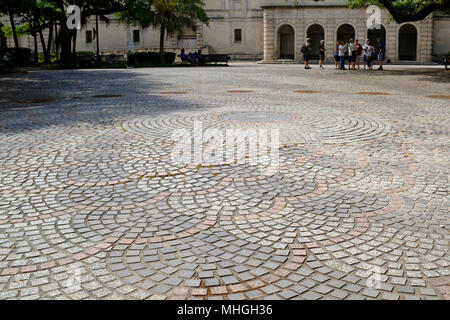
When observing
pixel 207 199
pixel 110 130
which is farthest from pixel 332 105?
pixel 207 199

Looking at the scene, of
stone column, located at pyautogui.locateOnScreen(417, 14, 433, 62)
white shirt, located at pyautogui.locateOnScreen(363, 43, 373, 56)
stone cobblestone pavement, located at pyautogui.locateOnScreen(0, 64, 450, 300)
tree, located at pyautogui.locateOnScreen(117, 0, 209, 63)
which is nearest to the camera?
stone cobblestone pavement, located at pyautogui.locateOnScreen(0, 64, 450, 300)

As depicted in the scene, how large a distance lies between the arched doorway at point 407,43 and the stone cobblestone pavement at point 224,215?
45.0 m

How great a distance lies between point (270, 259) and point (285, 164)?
255 cm

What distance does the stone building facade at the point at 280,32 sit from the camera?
154 feet

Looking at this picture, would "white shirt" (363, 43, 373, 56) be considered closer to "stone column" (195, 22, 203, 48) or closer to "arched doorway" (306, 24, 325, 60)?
"arched doorway" (306, 24, 325, 60)

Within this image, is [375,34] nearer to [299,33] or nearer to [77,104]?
[299,33]

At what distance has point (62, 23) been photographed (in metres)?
32.8

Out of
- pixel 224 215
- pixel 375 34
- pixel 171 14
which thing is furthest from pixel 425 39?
pixel 224 215

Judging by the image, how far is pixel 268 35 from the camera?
47188mm

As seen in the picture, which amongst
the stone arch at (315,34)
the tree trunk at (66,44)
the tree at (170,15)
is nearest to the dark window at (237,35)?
the stone arch at (315,34)

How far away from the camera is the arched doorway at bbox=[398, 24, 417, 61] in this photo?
1912 inches

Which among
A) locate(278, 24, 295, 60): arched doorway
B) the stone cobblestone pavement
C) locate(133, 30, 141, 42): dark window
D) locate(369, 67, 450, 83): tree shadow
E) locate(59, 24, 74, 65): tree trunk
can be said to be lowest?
the stone cobblestone pavement

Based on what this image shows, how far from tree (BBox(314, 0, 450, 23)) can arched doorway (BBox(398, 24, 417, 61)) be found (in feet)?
82.1

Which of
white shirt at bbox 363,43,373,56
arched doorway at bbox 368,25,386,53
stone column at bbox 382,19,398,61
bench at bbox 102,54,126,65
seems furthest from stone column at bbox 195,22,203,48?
white shirt at bbox 363,43,373,56
